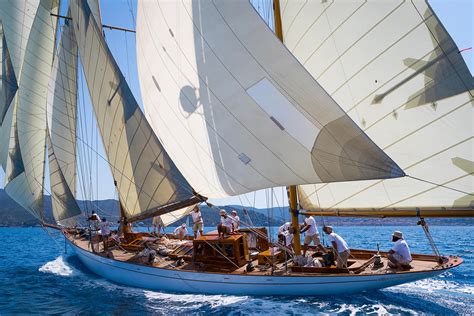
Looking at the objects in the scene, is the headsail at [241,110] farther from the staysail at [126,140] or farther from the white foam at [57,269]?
the white foam at [57,269]

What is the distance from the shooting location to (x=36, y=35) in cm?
2078

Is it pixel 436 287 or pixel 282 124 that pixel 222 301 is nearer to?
pixel 282 124

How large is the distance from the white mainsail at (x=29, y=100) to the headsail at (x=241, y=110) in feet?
36.3

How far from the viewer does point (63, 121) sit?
2153 centimetres

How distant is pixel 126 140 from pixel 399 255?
33.9ft

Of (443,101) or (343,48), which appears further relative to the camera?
Answer: (343,48)

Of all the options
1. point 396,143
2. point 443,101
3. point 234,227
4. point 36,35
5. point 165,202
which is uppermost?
point 36,35

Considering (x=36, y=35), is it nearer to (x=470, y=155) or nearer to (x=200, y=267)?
(x=200, y=267)

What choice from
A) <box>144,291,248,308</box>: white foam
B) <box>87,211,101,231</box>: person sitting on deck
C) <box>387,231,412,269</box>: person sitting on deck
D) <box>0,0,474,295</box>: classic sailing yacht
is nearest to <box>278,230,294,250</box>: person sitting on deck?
<box>0,0,474,295</box>: classic sailing yacht

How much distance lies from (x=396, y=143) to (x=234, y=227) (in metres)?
7.72

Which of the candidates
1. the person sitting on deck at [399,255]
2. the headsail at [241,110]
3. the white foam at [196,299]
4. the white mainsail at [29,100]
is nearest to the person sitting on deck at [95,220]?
the white mainsail at [29,100]

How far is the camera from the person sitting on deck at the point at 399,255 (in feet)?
35.1

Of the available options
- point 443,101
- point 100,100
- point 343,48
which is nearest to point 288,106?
point 343,48

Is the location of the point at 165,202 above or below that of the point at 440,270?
above
